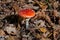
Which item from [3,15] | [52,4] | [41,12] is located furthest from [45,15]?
[3,15]

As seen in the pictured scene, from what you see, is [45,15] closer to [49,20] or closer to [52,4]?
[49,20]

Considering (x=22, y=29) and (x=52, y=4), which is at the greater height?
(x=52, y=4)

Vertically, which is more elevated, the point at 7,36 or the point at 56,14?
the point at 56,14

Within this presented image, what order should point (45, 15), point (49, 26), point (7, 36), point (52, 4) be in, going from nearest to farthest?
point (7, 36), point (49, 26), point (45, 15), point (52, 4)

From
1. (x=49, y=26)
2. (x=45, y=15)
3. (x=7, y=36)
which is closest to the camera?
(x=7, y=36)

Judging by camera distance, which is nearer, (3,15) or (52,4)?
(3,15)

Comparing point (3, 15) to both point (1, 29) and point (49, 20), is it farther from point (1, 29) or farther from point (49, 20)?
point (49, 20)

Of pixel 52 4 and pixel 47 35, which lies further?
pixel 52 4

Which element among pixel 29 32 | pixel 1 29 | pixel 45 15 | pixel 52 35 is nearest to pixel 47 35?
pixel 52 35

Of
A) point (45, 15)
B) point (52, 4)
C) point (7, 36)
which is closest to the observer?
point (7, 36)
